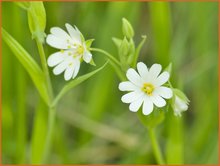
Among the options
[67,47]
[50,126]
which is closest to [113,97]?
[50,126]

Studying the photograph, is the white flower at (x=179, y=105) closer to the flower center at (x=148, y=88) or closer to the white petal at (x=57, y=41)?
the flower center at (x=148, y=88)

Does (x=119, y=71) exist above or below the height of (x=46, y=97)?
above

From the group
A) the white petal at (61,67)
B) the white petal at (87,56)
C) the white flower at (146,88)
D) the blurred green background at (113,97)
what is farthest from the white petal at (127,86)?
the blurred green background at (113,97)

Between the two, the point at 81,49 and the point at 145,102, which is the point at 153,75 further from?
the point at 81,49

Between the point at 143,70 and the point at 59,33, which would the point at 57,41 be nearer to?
the point at 59,33

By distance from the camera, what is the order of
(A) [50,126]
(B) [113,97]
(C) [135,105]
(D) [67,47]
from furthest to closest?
1. (B) [113,97]
2. (A) [50,126]
3. (D) [67,47]
4. (C) [135,105]

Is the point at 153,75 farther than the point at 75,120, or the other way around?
the point at 75,120

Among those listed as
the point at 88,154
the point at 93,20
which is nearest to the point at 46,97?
the point at 88,154
